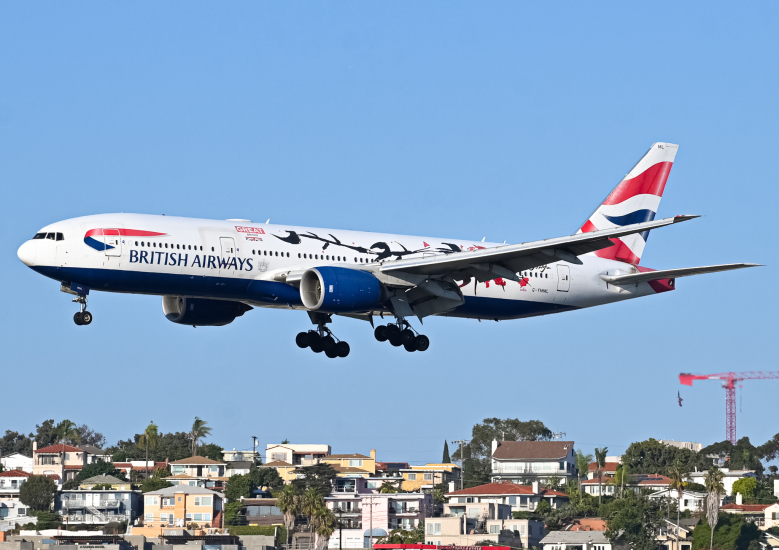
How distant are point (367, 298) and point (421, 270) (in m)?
2.74

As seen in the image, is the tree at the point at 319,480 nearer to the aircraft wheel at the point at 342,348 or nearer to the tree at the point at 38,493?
the tree at the point at 38,493

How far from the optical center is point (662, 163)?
63000mm

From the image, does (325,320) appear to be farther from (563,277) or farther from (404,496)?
(404,496)

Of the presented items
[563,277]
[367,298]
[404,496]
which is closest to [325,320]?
[367,298]

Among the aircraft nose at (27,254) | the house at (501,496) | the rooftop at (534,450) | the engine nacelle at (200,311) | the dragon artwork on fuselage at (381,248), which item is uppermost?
the dragon artwork on fuselage at (381,248)

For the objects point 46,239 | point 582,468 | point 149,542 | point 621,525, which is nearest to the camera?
point 46,239

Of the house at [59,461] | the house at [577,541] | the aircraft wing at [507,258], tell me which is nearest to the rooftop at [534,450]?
the house at [577,541]

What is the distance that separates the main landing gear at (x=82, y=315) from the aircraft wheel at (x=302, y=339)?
10426 millimetres

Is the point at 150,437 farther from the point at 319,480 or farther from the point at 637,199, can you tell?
the point at 637,199

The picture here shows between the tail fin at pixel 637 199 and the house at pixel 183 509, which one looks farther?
the house at pixel 183 509

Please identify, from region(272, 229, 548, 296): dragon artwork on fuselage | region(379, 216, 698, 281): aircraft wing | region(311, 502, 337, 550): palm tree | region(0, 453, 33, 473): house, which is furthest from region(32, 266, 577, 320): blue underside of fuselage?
region(0, 453, 33, 473): house

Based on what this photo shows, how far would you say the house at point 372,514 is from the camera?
9512 centimetres

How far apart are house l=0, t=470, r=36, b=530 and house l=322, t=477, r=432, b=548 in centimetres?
2696

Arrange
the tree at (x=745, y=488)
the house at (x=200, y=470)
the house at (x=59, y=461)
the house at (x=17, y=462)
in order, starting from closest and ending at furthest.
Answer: the tree at (x=745, y=488), the house at (x=200, y=470), the house at (x=59, y=461), the house at (x=17, y=462)
